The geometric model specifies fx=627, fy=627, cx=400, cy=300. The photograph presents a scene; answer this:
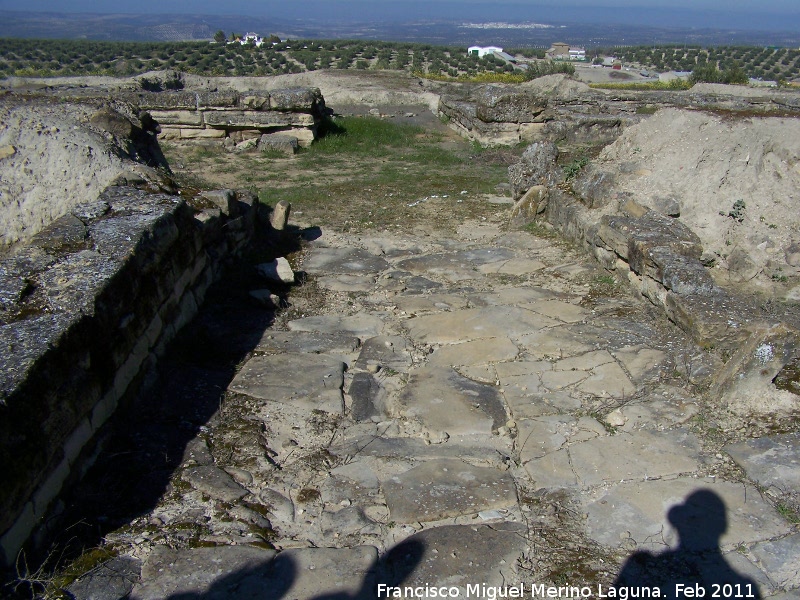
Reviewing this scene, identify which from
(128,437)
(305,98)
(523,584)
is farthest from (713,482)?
(305,98)

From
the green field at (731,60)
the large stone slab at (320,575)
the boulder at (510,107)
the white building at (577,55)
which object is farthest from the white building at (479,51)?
the large stone slab at (320,575)

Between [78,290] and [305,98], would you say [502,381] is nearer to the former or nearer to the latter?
[78,290]

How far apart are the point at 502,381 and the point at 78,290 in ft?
8.63

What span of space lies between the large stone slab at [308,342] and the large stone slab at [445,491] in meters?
1.55

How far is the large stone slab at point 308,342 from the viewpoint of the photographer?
4684 millimetres

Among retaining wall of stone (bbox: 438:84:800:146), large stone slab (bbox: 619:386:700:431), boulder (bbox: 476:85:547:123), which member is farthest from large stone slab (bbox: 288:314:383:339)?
boulder (bbox: 476:85:547:123)

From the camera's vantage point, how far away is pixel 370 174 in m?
10.2

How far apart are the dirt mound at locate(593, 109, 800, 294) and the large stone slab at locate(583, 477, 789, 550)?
3.08m

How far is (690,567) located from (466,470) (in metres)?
1.13

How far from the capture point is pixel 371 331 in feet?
16.5

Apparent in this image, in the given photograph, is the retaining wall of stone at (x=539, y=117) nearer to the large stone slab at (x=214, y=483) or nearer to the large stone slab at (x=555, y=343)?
the large stone slab at (x=555, y=343)

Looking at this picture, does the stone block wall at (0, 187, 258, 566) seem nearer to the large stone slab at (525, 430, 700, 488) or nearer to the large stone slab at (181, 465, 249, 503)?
the large stone slab at (181, 465, 249, 503)

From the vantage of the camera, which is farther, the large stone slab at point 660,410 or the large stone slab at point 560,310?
the large stone slab at point 560,310

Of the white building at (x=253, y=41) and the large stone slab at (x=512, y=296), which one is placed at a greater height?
the white building at (x=253, y=41)
